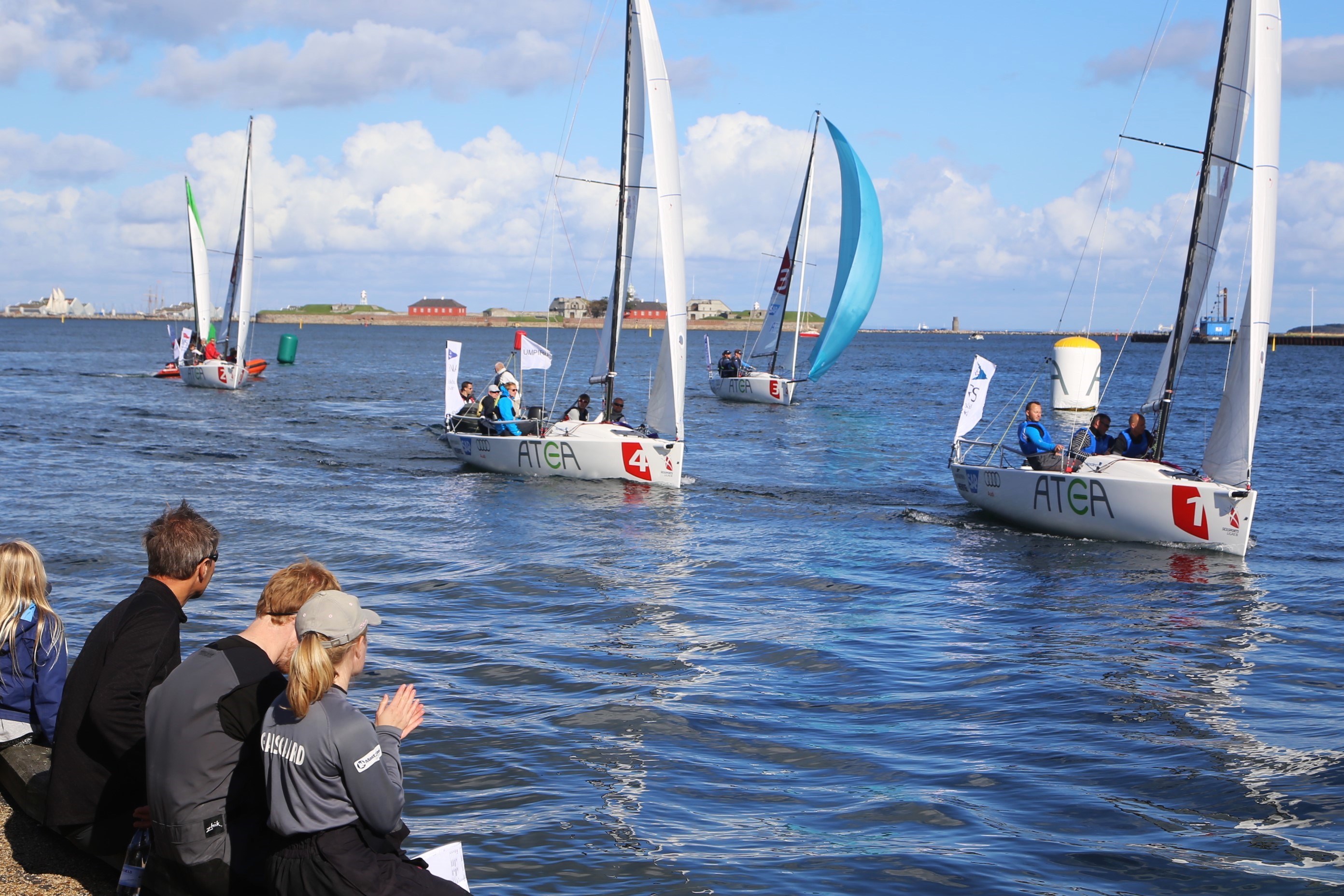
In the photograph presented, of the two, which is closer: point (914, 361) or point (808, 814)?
point (808, 814)

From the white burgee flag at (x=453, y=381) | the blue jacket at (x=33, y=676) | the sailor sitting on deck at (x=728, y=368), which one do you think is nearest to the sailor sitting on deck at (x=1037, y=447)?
the white burgee flag at (x=453, y=381)

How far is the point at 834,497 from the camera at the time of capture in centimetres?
1978

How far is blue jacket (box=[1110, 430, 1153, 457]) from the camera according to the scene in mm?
15867

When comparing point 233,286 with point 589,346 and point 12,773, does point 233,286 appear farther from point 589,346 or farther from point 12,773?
point 589,346

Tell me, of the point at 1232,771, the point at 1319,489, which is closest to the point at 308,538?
the point at 1232,771

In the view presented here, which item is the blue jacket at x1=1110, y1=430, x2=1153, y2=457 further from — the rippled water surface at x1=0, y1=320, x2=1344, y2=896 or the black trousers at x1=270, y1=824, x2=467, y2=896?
the black trousers at x1=270, y1=824, x2=467, y2=896

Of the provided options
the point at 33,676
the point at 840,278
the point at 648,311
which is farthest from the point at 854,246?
the point at 648,311

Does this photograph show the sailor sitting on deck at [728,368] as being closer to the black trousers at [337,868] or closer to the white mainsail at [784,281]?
the white mainsail at [784,281]

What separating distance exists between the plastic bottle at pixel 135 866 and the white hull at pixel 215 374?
3865 cm

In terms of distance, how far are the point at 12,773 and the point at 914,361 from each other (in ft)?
315

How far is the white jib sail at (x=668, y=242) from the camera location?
19.7m

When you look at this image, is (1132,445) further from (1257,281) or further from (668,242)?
(668,242)

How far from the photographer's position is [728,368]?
43406 millimetres

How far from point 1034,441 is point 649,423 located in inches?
271
